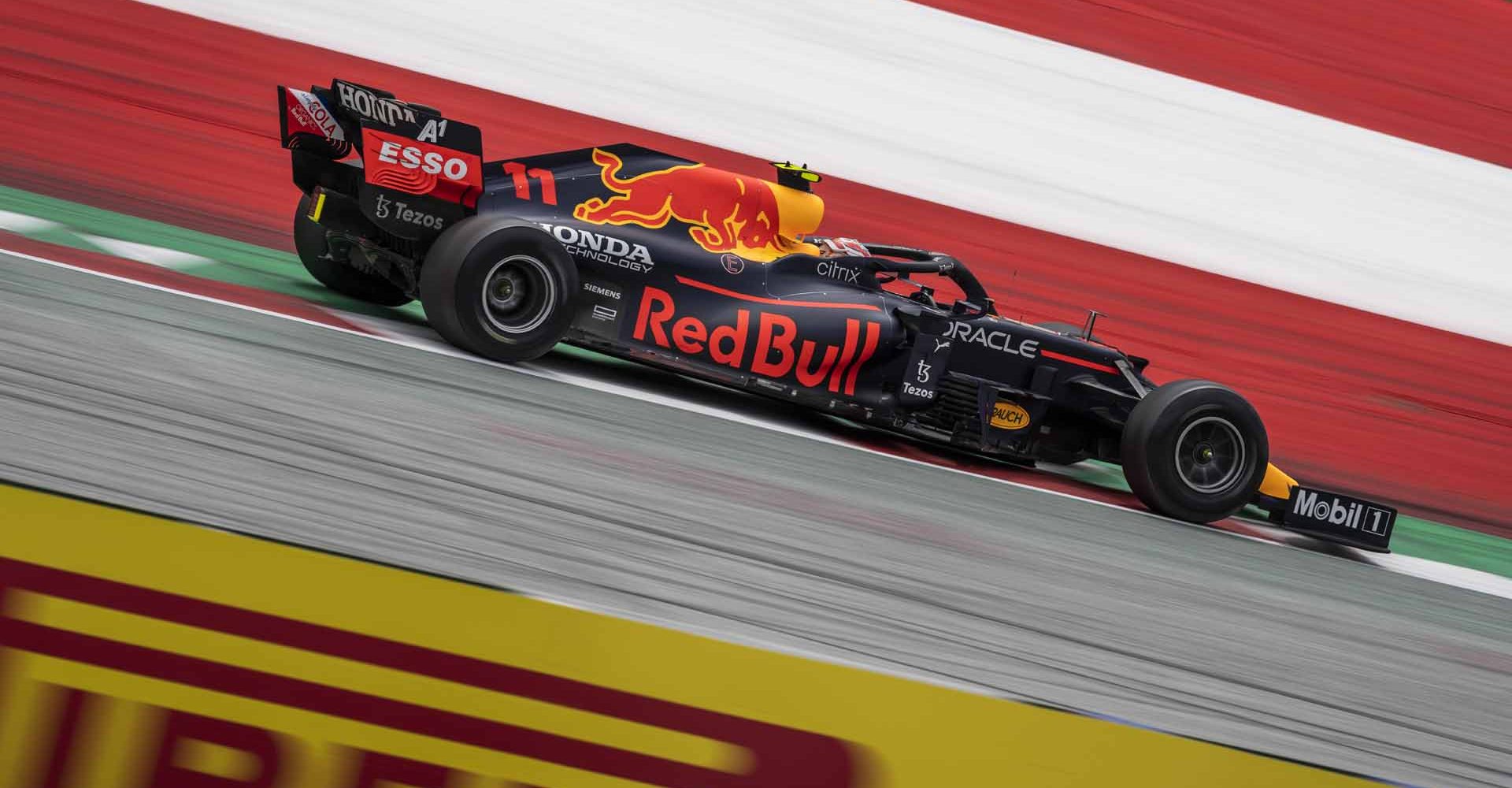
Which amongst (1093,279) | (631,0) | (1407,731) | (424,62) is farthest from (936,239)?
(1407,731)

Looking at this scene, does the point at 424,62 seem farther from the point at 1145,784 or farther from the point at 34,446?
the point at 1145,784

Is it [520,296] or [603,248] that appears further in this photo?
[603,248]

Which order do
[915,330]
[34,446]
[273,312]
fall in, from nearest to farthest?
[34,446], [273,312], [915,330]

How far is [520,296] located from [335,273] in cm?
155

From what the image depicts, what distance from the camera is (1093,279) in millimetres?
11859

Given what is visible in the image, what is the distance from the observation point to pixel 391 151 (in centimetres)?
619

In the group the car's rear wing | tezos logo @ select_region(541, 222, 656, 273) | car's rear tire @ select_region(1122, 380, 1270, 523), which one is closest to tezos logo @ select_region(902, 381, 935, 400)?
car's rear tire @ select_region(1122, 380, 1270, 523)

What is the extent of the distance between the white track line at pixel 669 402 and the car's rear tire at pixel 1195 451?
15 centimetres

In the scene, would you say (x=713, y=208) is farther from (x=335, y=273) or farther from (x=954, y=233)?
(x=954, y=233)

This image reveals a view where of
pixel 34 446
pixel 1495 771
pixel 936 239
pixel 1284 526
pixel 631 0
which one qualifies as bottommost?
pixel 34 446

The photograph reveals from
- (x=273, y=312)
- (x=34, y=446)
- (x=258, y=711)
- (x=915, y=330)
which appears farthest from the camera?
(x=915, y=330)

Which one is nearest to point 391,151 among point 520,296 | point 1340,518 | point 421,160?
point 421,160

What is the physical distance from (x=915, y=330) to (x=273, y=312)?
125 inches

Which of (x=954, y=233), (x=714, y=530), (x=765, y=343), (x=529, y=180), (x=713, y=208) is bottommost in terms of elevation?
(x=714, y=530)
